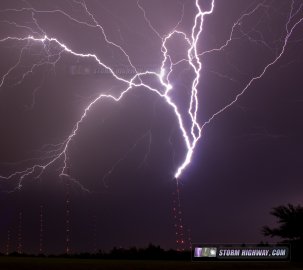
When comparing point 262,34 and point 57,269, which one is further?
point 262,34

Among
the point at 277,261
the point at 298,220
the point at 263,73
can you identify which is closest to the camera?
the point at 277,261

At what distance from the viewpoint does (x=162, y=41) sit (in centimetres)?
1948

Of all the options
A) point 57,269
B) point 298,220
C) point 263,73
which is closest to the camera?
point 57,269

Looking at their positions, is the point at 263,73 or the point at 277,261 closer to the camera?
the point at 277,261

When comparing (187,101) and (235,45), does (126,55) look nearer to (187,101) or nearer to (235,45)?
(187,101)

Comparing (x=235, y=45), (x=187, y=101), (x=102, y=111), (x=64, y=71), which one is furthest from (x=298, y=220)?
(x=64, y=71)

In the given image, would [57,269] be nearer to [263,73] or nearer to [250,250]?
[250,250]

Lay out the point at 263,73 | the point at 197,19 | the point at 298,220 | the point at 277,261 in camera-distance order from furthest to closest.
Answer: the point at 263,73 → the point at 197,19 → the point at 298,220 → the point at 277,261

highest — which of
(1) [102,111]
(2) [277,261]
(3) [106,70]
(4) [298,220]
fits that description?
(3) [106,70]

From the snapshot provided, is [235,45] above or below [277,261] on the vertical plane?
above

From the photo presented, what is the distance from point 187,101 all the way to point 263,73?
3674 mm

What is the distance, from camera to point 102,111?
20281 mm

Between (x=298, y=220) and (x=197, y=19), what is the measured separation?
8.32m

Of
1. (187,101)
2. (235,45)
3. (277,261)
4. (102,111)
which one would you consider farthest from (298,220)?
(102,111)
